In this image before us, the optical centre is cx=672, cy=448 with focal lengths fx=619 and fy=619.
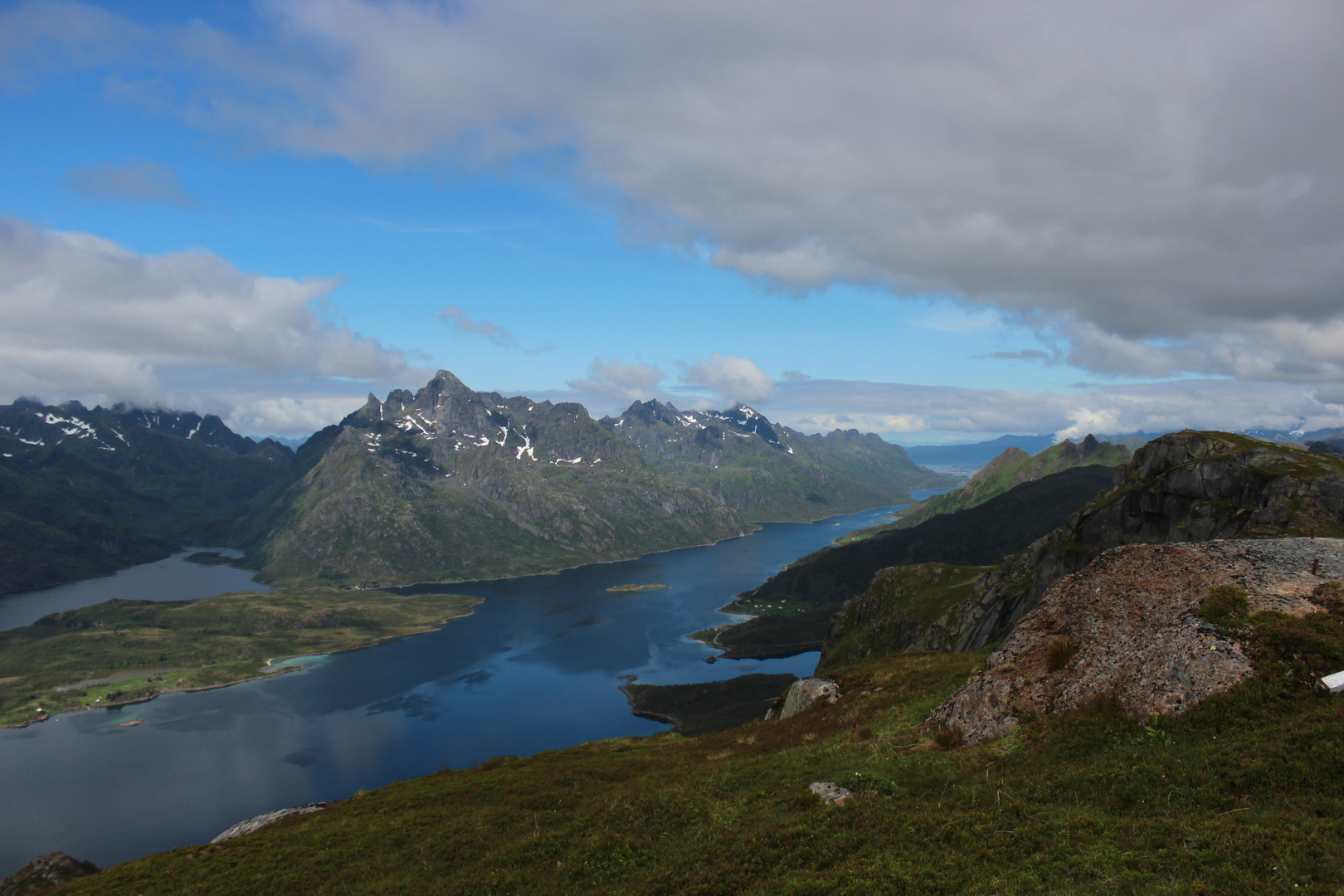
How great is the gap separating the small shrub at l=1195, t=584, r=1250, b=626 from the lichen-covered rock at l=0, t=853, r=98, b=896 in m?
114

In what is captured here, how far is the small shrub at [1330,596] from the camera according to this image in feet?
65.7

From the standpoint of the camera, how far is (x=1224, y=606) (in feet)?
69.6

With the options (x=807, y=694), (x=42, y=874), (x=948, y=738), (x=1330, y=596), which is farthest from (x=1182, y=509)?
(x=42, y=874)

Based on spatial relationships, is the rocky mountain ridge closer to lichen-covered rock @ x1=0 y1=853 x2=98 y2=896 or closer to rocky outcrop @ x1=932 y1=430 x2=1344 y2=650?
rocky outcrop @ x1=932 y1=430 x2=1344 y2=650

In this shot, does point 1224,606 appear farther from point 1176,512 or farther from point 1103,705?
point 1176,512

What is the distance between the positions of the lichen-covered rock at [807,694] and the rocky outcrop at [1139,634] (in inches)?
597

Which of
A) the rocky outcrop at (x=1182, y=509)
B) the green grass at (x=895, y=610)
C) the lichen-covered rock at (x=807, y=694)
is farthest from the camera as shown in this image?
the green grass at (x=895, y=610)

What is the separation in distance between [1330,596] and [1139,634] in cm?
546

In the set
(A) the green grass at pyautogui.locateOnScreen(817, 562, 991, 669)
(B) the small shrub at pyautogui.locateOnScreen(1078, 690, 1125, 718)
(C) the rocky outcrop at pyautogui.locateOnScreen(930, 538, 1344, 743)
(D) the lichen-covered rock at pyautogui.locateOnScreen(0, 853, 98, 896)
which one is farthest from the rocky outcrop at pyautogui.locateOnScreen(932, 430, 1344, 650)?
(D) the lichen-covered rock at pyautogui.locateOnScreen(0, 853, 98, 896)

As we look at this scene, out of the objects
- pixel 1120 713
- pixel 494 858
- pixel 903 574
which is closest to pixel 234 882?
pixel 494 858

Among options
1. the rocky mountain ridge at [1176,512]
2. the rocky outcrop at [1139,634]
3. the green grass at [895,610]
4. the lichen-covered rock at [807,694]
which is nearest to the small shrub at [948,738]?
the rocky outcrop at [1139,634]

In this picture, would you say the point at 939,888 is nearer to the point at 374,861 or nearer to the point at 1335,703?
the point at 1335,703

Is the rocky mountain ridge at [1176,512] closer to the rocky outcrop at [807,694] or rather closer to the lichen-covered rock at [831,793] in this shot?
the rocky outcrop at [807,694]

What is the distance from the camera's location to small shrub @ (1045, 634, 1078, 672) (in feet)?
84.3
